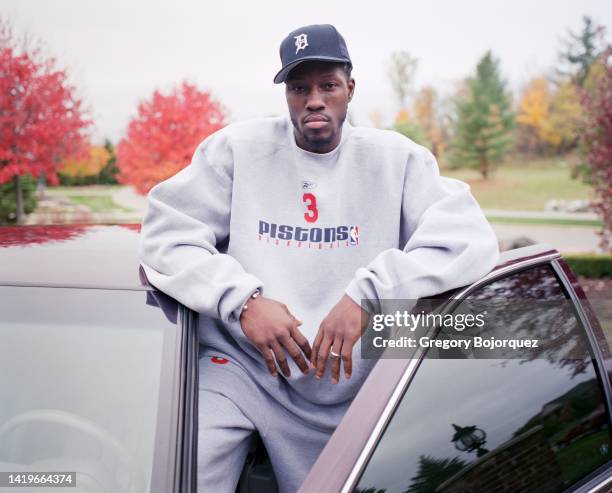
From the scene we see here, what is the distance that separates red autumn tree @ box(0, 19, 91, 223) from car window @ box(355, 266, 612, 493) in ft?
33.2

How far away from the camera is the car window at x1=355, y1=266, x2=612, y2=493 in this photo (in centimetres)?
154

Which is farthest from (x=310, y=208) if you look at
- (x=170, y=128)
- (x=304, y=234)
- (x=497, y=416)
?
(x=170, y=128)

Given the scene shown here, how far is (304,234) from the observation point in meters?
2.01

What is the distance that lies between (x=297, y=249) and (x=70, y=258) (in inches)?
24.5

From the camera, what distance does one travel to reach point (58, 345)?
1.69m

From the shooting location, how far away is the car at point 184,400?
58.7 inches

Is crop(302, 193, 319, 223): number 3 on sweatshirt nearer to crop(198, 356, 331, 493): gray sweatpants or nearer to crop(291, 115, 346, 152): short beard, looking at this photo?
crop(291, 115, 346, 152): short beard

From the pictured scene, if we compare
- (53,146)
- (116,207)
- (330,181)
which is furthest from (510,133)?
(330,181)

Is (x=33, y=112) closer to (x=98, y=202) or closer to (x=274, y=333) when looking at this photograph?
(x=98, y=202)

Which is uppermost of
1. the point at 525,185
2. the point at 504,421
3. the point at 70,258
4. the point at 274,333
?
the point at 70,258

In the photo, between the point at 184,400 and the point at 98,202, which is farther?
the point at 98,202

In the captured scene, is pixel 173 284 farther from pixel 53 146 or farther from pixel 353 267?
pixel 53 146

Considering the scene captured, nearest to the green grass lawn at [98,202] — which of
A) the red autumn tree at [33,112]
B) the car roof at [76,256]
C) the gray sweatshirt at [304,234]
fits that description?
the red autumn tree at [33,112]

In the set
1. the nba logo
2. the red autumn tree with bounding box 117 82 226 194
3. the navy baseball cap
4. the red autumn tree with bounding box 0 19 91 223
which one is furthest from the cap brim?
the red autumn tree with bounding box 0 19 91 223
